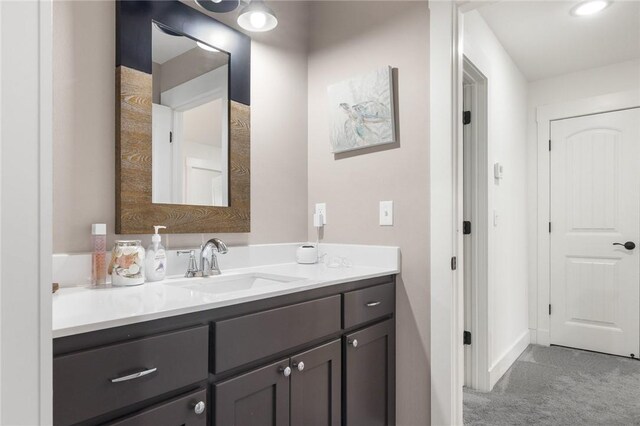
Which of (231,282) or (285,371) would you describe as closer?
(285,371)

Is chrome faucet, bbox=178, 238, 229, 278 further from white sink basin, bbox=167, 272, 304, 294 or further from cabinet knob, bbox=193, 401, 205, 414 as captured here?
cabinet knob, bbox=193, 401, 205, 414

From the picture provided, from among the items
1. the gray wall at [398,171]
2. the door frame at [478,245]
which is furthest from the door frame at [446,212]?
the door frame at [478,245]

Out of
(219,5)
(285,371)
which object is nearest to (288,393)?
(285,371)

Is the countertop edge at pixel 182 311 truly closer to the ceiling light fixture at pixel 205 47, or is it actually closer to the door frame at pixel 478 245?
the ceiling light fixture at pixel 205 47

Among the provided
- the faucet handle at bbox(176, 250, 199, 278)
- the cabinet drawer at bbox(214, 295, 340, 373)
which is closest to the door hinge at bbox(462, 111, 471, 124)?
the cabinet drawer at bbox(214, 295, 340, 373)

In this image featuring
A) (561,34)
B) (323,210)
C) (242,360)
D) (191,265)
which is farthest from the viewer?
(561,34)

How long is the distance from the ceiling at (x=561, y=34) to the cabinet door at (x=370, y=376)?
1930mm

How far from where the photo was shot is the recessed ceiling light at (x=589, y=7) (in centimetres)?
230

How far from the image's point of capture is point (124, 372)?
2.84 feet

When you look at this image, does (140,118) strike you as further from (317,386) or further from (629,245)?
(629,245)

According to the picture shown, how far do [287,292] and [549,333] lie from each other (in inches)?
128

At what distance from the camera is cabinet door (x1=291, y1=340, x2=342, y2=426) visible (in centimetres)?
130

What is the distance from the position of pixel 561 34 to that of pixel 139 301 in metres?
3.18

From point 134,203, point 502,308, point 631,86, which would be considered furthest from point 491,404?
point 631,86
